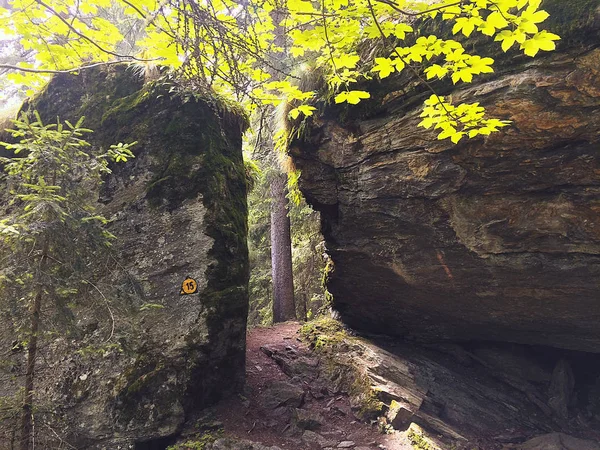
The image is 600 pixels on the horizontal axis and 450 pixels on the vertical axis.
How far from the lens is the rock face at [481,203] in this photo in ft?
14.3

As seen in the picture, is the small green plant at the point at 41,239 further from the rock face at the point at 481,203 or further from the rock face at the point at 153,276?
the rock face at the point at 481,203

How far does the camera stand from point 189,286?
510cm

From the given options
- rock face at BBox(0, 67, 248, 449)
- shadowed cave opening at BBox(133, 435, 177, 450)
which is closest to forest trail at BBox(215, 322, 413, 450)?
rock face at BBox(0, 67, 248, 449)

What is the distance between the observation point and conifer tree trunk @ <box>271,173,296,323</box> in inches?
388

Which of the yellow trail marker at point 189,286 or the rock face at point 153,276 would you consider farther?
the yellow trail marker at point 189,286

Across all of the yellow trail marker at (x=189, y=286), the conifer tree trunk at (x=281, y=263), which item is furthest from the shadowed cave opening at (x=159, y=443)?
the conifer tree trunk at (x=281, y=263)

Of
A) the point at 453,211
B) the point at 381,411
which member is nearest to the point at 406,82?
the point at 453,211

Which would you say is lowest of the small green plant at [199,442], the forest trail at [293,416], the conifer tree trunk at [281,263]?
the forest trail at [293,416]

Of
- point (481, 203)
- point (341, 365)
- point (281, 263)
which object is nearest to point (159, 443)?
point (341, 365)

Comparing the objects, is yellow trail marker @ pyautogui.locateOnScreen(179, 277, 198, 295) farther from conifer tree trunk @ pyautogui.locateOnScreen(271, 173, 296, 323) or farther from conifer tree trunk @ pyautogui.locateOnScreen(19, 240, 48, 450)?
conifer tree trunk @ pyautogui.locateOnScreen(271, 173, 296, 323)

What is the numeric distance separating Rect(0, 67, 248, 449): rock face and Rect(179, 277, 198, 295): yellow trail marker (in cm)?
6

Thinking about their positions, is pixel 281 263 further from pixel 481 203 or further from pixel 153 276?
pixel 481 203

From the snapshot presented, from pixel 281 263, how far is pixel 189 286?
16.0 feet

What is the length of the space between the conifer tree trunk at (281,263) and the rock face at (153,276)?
3.68m
